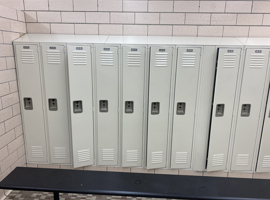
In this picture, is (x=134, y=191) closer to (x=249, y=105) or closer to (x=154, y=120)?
(x=154, y=120)

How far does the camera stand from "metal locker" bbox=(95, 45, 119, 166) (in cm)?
230

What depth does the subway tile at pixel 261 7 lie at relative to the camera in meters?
2.52

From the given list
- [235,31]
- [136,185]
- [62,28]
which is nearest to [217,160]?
[136,185]

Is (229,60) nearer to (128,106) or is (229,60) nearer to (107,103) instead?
(128,106)

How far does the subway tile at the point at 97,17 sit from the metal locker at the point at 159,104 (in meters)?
0.91

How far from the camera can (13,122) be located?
239cm

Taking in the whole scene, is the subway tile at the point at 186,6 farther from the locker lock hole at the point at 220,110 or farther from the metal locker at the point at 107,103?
the locker lock hole at the point at 220,110

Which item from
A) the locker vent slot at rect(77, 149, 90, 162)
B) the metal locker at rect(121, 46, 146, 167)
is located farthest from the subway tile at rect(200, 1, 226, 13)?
the locker vent slot at rect(77, 149, 90, 162)

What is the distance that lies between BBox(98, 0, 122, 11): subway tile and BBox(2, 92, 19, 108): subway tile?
164 centimetres

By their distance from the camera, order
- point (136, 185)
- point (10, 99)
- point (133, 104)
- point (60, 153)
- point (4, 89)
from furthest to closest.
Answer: point (60, 153)
point (133, 104)
point (10, 99)
point (4, 89)
point (136, 185)

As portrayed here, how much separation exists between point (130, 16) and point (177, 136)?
180cm

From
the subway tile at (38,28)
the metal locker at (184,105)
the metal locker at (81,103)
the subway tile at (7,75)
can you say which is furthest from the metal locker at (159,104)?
the subway tile at (7,75)

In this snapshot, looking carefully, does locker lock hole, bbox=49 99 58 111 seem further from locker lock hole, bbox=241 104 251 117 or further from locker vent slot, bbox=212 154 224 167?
locker lock hole, bbox=241 104 251 117

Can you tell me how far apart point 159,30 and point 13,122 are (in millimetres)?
2350
